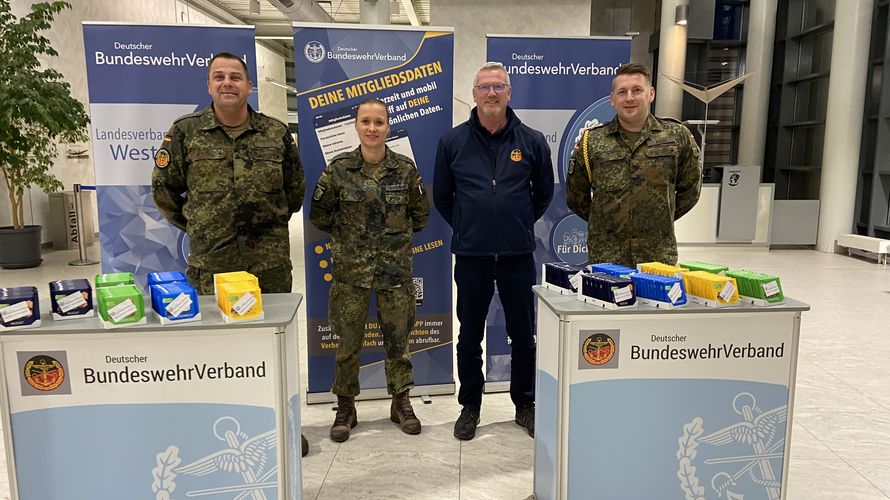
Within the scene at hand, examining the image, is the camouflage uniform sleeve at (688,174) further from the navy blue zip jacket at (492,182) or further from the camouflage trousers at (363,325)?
the camouflage trousers at (363,325)

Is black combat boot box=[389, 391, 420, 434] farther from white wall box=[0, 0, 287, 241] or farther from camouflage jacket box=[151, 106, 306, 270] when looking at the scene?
white wall box=[0, 0, 287, 241]

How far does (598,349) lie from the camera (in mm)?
1906

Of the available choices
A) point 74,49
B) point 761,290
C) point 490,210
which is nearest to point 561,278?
point 761,290

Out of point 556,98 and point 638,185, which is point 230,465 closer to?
point 638,185

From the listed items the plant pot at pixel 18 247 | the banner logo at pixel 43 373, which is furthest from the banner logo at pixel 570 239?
the plant pot at pixel 18 247

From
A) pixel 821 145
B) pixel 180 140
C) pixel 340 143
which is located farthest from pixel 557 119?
pixel 821 145

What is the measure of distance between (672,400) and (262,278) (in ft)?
5.59

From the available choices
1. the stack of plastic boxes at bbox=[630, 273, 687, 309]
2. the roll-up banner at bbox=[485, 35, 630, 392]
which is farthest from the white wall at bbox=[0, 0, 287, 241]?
the stack of plastic boxes at bbox=[630, 273, 687, 309]

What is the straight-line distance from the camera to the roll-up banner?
3.46 meters

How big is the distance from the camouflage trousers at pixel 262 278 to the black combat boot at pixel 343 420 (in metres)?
0.63

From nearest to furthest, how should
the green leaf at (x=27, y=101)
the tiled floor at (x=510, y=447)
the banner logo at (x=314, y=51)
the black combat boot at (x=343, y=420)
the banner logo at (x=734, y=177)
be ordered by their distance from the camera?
1. the tiled floor at (x=510, y=447)
2. the black combat boot at (x=343, y=420)
3. the banner logo at (x=314, y=51)
4. the green leaf at (x=27, y=101)
5. the banner logo at (x=734, y=177)

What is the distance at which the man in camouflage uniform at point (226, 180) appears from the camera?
2564 millimetres

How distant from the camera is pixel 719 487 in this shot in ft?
6.54

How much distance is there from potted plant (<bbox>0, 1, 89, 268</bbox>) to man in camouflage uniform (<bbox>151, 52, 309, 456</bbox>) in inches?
166
